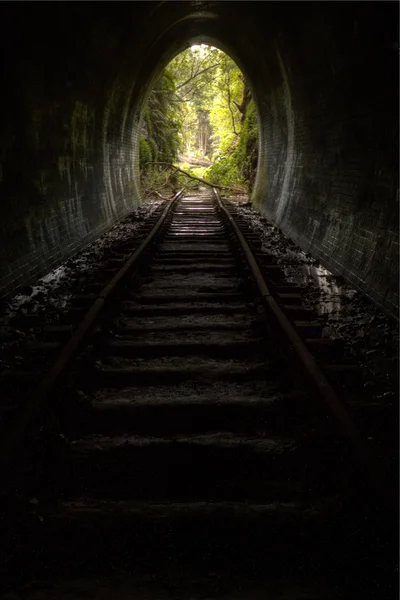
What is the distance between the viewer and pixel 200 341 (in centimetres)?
349

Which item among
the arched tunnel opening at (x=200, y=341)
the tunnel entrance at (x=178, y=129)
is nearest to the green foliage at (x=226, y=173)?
the tunnel entrance at (x=178, y=129)

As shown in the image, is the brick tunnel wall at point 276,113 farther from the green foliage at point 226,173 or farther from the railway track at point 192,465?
the green foliage at point 226,173

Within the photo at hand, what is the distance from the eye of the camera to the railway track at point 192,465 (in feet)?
5.59

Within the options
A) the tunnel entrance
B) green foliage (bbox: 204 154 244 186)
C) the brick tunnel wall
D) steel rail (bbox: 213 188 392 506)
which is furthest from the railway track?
green foliage (bbox: 204 154 244 186)

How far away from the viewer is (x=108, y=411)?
256 cm

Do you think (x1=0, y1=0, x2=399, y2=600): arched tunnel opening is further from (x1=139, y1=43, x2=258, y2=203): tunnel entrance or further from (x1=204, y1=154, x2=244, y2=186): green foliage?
(x1=204, y1=154, x2=244, y2=186): green foliage

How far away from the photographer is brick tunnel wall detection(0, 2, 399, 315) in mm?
4520

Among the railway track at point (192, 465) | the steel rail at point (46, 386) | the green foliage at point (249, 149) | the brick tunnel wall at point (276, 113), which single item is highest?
the green foliage at point (249, 149)

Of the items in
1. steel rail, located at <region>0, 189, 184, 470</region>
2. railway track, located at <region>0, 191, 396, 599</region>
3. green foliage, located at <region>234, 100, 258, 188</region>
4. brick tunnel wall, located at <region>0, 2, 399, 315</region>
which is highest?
green foliage, located at <region>234, 100, 258, 188</region>

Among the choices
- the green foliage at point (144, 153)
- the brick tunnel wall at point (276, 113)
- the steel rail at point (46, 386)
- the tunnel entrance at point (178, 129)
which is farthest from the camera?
the green foliage at point (144, 153)

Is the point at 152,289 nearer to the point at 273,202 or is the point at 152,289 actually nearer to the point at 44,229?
the point at 44,229

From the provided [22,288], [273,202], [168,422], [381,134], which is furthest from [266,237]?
[168,422]

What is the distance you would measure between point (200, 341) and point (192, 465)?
1402 mm

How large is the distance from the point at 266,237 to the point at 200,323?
200 inches
